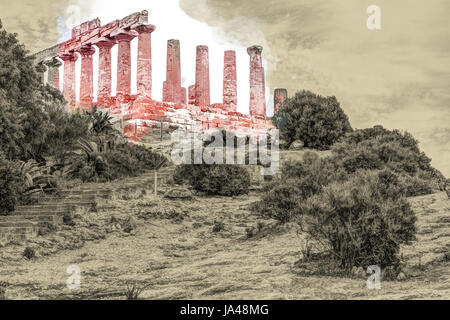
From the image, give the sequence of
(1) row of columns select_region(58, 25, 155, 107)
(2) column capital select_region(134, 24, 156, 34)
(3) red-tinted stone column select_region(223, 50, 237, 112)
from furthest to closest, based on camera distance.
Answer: (3) red-tinted stone column select_region(223, 50, 237, 112) → (1) row of columns select_region(58, 25, 155, 107) → (2) column capital select_region(134, 24, 156, 34)

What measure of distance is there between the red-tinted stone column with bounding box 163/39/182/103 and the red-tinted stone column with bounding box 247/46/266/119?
8401 millimetres

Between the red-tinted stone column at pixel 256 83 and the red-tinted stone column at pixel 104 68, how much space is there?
1372cm

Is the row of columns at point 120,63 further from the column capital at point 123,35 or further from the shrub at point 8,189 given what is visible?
the shrub at point 8,189

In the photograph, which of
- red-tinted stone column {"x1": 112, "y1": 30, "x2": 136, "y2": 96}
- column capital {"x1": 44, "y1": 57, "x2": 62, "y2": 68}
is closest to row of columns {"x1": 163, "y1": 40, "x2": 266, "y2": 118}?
red-tinted stone column {"x1": 112, "y1": 30, "x2": 136, "y2": 96}

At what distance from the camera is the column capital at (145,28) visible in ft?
159

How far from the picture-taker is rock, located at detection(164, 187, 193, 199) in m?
21.0

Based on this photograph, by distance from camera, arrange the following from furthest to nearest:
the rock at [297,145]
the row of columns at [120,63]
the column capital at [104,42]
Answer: the column capital at [104,42] < the row of columns at [120,63] < the rock at [297,145]

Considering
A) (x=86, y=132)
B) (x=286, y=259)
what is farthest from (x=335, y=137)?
(x=286, y=259)

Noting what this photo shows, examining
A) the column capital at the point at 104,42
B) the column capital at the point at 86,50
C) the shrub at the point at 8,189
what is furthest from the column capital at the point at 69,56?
the shrub at the point at 8,189

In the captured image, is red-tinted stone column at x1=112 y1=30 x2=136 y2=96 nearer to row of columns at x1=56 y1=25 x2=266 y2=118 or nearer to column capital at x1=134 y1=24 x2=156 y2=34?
row of columns at x1=56 y1=25 x2=266 y2=118

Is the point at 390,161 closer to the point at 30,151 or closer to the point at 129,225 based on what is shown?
the point at 129,225

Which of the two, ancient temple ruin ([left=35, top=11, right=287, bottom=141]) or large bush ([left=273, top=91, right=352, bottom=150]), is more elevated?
ancient temple ruin ([left=35, top=11, right=287, bottom=141])

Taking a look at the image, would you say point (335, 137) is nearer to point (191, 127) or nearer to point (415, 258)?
point (191, 127)

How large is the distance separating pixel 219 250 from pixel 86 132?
18.6 m
